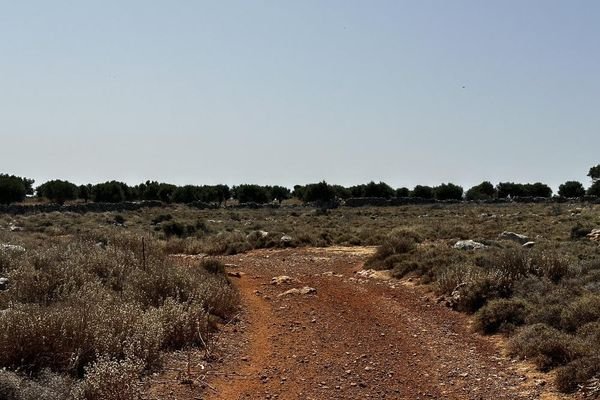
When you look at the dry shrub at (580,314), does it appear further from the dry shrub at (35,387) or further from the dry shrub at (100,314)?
the dry shrub at (35,387)

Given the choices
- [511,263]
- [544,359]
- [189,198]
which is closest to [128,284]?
[544,359]

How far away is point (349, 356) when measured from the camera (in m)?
8.65

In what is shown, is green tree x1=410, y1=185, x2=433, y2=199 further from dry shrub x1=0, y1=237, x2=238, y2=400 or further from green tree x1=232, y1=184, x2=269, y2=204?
dry shrub x1=0, y1=237, x2=238, y2=400

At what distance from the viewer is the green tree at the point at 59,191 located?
246 feet

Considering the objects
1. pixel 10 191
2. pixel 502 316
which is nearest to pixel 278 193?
pixel 10 191

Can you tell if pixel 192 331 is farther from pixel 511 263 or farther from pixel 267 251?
pixel 267 251

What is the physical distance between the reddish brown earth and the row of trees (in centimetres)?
5829

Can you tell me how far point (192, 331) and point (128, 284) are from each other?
245 centimetres

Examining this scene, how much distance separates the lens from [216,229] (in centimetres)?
3328

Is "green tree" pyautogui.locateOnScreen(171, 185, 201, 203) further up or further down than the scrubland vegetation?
further up

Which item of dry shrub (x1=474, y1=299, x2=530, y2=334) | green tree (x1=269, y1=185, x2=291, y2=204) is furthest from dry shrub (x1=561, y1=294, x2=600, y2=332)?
green tree (x1=269, y1=185, x2=291, y2=204)

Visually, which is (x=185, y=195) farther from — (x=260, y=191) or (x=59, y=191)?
(x=59, y=191)

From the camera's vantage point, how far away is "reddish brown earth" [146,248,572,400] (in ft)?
23.4

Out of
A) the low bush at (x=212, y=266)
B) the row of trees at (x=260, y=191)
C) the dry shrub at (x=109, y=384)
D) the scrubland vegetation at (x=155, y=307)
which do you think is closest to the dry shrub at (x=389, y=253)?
the scrubland vegetation at (x=155, y=307)
